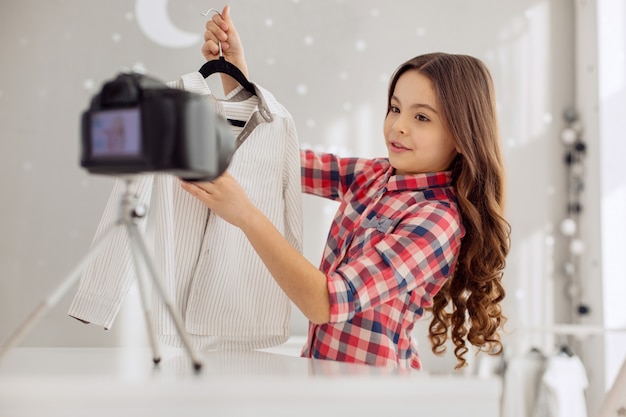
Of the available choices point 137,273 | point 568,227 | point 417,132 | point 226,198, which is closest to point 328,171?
point 417,132

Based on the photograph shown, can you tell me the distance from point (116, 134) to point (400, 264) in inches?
27.1

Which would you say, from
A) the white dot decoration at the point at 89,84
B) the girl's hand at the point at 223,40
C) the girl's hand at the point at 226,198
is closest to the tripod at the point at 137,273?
the girl's hand at the point at 226,198

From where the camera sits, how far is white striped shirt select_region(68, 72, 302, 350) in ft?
4.01

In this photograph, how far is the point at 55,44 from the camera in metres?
2.44

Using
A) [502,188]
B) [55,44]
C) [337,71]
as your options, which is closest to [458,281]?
[502,188]

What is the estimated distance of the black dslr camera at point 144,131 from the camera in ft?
2.10

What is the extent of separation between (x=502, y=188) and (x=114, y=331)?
161cm

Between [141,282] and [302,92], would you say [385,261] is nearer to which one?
[141,282]

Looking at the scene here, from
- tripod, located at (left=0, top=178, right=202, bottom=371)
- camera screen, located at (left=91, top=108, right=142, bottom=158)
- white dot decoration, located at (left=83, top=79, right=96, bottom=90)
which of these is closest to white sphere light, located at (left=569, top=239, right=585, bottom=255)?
white dot decoration, located at (left=83, top=79, right=96, bottom=90)

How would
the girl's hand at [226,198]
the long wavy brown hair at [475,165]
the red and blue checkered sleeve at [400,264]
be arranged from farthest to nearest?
the long wavy brown hair at [475,165], the red and blue checkered sleeve at [400,264], the girl's hand at [226,198]

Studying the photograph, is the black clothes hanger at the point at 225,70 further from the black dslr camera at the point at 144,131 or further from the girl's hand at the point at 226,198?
the black dslr camera at the point at 144,131

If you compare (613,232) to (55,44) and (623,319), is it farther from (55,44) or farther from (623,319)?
(55,44)

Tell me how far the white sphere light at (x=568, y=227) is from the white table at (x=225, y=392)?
2261 mm

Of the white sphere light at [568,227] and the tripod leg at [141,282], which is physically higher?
the white sphere light at [568,227]
